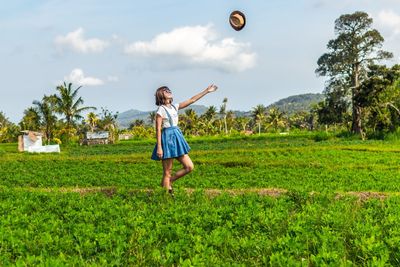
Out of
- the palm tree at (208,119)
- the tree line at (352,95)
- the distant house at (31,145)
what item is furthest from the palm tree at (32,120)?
the palm tree at (208,119)

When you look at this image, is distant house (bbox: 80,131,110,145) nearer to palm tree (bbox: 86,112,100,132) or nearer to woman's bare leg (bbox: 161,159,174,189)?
palm tree (bbox: 86,112,100,132)

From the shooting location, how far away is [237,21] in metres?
8.91

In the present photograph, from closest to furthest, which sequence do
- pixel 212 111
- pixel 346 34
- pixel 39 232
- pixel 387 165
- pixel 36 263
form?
pixel 36 263
pixel 39 232
pixel 387 165
pixel 346 34
pixel 212 111

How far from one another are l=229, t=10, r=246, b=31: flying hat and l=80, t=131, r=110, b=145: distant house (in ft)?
191

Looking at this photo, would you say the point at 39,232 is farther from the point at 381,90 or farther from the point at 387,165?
the point at 381,90

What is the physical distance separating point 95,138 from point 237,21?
5976cm

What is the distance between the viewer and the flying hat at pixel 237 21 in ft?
29.0

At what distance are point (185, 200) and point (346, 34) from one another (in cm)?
5364

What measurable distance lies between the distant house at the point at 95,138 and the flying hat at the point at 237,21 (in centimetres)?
5817

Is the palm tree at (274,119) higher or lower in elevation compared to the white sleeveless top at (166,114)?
higher

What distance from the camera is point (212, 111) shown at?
96812 millimetres

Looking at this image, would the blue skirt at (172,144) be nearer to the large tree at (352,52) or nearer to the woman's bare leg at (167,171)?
the woman's bare leg at (167,171)

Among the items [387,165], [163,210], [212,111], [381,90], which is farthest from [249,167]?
[212,111]

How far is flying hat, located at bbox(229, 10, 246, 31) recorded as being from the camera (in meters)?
8.84
